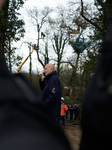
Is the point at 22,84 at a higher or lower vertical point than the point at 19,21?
lower

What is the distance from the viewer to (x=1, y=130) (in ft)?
Answer: 1.46

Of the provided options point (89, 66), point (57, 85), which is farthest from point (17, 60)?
point (57, 85)

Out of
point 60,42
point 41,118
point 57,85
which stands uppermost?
point 60,42

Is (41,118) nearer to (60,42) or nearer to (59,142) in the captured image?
(59,142)

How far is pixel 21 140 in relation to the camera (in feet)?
1.44

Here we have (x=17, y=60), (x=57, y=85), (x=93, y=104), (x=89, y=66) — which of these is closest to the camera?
(x=93, y=104)

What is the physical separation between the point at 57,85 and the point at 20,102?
4.52 metres

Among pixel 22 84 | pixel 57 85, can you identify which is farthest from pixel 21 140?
pixel 57 85

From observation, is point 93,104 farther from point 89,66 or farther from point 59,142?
point 89,66

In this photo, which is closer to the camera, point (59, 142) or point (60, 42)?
point (59, 142)

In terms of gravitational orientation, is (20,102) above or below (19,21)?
below

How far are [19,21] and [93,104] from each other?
16.2 metres

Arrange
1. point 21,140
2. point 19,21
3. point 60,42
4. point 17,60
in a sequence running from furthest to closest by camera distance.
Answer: point 60,42, point 17,60, point 19,21, point 21,140

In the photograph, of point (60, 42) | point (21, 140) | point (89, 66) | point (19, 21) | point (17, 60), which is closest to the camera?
point (21, 140)
